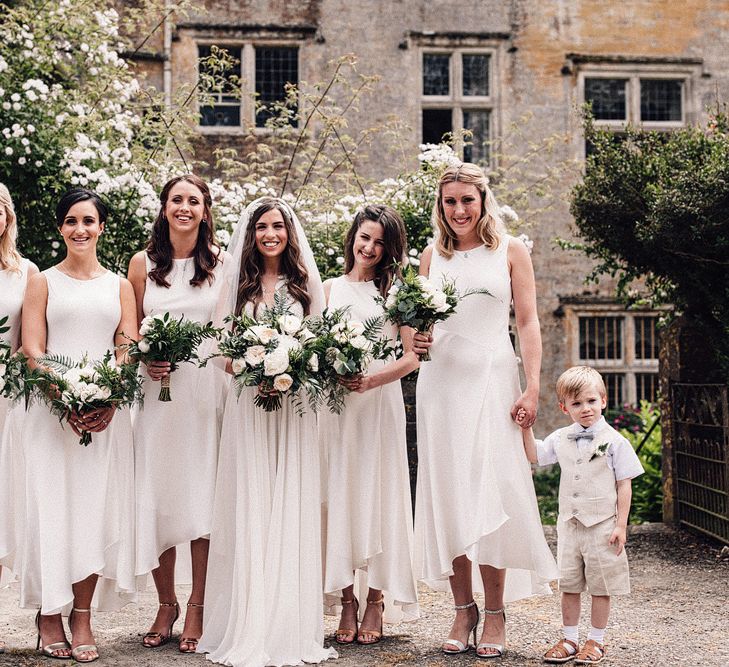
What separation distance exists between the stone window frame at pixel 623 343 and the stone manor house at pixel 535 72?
0.7 inches

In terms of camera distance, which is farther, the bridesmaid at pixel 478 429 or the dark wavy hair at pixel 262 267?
the dark wavy hair at pixel 262 267

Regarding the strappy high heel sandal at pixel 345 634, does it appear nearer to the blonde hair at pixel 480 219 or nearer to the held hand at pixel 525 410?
the held hand at pixel 525 410

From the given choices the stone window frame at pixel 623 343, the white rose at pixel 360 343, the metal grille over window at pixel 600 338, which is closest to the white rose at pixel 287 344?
the white rose at pixel 360 343

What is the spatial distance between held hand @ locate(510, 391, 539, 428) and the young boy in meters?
0.19

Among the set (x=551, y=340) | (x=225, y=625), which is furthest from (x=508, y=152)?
(x=225, y=625)

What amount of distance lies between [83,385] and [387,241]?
1855 mm

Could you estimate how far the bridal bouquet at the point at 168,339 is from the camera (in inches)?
189

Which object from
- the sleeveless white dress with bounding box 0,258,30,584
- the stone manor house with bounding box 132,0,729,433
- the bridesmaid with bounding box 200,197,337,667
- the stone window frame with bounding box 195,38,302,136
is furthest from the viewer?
the stone manor house with bounding box 132,0,729,433

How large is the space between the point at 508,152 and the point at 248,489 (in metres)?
10.8

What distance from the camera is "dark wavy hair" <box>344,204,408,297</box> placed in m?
5.38

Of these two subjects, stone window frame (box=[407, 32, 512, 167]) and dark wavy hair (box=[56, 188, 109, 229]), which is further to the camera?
stone window frame (box=[407, 32, 512, 167])

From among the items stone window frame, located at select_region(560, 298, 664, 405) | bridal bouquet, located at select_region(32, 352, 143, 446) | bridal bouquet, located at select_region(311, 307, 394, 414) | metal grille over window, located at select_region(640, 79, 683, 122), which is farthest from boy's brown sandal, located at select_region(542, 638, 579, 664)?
metal grille over window, located at select_region(640, 79, 683, 122)

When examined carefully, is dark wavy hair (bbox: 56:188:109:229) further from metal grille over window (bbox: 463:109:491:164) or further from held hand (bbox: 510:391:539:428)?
metal grille over window (bbox: 463:109:491:164)

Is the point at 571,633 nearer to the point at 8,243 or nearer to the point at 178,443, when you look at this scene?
the point at 178,443
